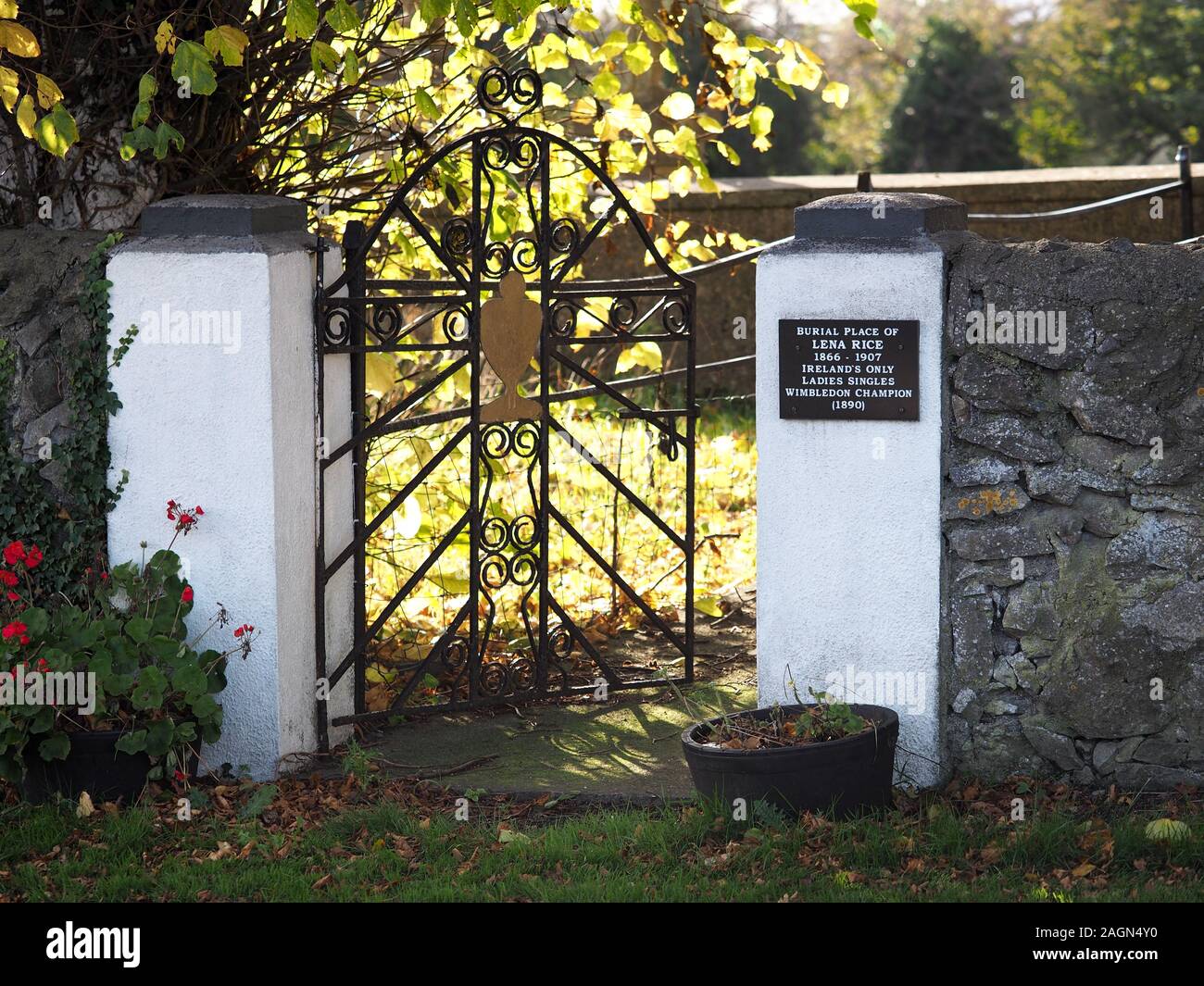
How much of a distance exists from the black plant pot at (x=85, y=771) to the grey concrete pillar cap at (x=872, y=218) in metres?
2.72

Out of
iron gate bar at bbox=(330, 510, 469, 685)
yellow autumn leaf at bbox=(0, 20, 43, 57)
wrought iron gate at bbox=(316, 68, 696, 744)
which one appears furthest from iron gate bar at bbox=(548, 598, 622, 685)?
yellow autumn leaf at bbox=(0, 20, 43, 57)

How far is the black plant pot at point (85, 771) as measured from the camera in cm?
450

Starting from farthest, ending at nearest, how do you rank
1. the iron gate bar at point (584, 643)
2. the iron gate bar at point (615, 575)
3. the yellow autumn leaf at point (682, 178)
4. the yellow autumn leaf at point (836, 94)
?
the yellow autumn leaf at point (682, 178) → the yellow autumn leaf at point (836, 94) → the iron gate bar at point (584, 643) → the iron gate bar at point (615, 575)

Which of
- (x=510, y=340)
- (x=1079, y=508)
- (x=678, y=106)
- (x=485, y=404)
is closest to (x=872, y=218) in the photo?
(x=1079, y=508)

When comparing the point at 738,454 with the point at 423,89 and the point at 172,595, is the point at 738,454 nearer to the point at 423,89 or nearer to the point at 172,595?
the point at 423,89

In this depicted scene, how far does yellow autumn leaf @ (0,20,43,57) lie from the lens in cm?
438

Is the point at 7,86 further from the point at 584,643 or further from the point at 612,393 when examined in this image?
the point at 584,643

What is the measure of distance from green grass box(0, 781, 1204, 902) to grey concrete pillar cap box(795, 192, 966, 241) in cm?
180

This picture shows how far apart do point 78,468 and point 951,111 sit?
54.2ft

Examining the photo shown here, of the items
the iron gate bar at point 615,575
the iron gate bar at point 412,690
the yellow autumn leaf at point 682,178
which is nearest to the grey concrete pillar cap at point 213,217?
the iron gate bar at point 615,575

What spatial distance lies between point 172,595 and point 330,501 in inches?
28.4

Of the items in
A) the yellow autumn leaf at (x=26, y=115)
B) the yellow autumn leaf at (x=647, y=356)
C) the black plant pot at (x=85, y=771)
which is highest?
the yellow autumn leaf at (x=26, y=115)

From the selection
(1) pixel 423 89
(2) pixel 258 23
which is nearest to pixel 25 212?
(2) pixel 258 23

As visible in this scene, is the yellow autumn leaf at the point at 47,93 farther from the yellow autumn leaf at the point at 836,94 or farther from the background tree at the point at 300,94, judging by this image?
the yellow autumn leaf at the point at 836,94
